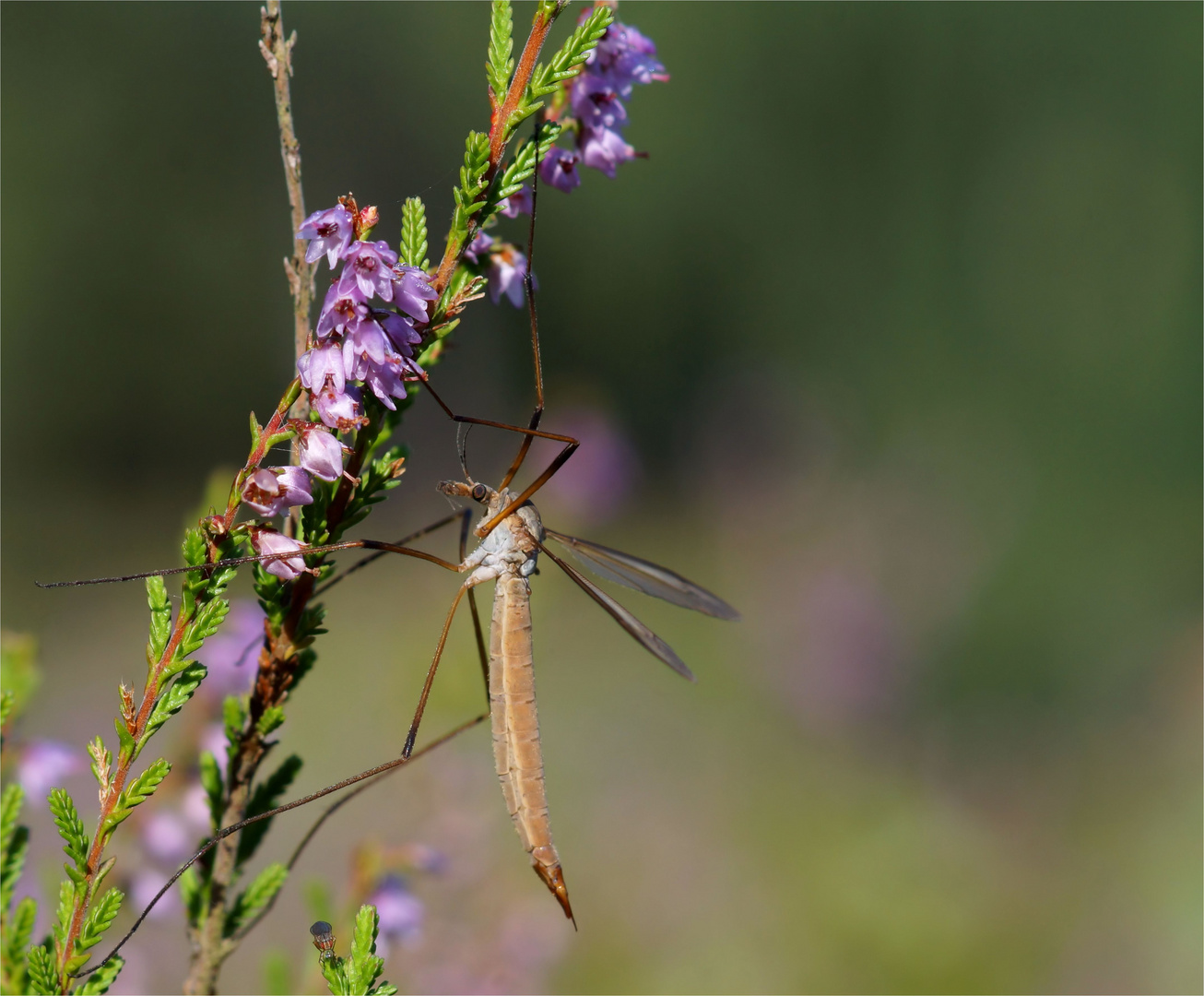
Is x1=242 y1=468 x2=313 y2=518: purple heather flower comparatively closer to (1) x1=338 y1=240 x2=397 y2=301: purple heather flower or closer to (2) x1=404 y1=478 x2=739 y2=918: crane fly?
(1) x1=338 y1=240 x2=397 y2=301: purple heather flower

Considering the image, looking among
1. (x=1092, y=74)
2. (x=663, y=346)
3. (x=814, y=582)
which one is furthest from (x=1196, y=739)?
(x=663, y=346)

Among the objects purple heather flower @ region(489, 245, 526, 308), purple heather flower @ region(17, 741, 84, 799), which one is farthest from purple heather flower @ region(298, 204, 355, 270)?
purple heather flower @ region(17, 741, 84, 799)

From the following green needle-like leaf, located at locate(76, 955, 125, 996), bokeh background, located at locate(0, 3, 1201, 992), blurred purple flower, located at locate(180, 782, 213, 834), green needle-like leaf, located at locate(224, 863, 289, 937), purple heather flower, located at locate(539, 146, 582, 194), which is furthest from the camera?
bokeh background, located at locate(0, 3, 1201, 992)

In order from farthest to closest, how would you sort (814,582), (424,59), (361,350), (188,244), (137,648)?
(424,59) < (188,244) < (137,648) < (814,582) < (361,350)

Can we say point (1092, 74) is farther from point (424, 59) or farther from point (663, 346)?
point (424, 59)

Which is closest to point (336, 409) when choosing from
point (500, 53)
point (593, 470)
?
point (500, 53)

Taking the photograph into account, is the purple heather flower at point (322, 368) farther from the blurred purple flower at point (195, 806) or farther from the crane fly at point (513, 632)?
the blurred purple flower at point (195, 806)
